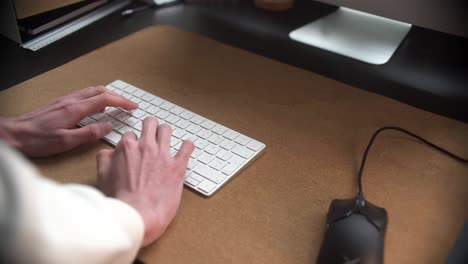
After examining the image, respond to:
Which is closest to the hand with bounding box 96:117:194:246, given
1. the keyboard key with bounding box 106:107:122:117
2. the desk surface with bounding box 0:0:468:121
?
the keyboard key with bounding box 106:107:122:117

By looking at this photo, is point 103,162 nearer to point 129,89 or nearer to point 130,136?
point 130,136

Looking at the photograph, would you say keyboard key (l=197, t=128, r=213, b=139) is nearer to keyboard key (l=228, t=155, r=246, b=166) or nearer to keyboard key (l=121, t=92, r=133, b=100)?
keyboard key (l=228, t=155, r=246, b=166)

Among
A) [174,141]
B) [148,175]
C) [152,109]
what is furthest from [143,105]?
[148,175]

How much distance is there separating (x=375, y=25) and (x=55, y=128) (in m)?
0.72

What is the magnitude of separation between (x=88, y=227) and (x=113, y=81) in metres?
0.52

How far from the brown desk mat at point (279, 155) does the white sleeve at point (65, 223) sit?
0.09 metres

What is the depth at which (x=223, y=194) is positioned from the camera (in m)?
0.65

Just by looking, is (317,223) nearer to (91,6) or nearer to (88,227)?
(88,227)

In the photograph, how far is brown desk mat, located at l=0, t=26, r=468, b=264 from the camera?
585 mm

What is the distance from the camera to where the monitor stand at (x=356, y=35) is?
965 mm

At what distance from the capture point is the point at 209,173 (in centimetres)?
67

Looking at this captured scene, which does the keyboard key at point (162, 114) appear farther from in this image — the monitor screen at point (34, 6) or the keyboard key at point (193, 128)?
the monitor screen at point (34, 6)

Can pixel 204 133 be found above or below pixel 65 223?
below

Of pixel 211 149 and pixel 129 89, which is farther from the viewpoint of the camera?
pixel 129 89
